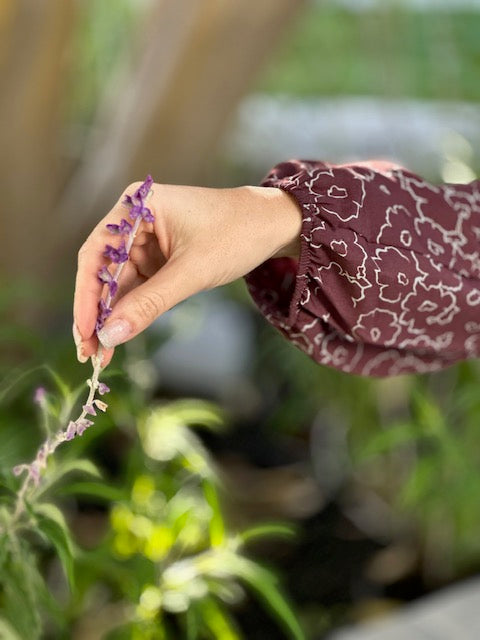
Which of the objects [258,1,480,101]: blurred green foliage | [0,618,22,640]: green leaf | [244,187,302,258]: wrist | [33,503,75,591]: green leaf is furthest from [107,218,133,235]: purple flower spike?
[258,1,480,101]: blurred green foliage

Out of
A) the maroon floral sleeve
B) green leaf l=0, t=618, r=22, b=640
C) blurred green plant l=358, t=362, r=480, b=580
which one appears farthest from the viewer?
blurred green plant l=358, t=362, r=480, b=580

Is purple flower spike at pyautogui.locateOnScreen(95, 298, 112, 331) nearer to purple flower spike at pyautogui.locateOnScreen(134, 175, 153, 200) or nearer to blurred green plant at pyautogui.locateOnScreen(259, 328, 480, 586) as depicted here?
purple flower spike at pyautogui.locateOnScreen(134, 175, 153, 200)

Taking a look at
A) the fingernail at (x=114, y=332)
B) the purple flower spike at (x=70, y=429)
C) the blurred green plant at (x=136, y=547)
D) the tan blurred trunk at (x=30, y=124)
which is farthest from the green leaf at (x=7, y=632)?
the tan blurred trunk at (x=30, y=124)

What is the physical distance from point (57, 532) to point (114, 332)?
26 centimetres

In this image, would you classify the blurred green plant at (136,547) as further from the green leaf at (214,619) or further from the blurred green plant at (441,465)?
the blurred green plant at (441,465)

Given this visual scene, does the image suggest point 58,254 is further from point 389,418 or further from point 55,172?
point 389,418

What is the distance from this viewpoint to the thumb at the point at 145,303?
63 centimetres

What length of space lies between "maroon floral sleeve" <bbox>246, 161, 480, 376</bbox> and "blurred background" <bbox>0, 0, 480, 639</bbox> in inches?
17.3

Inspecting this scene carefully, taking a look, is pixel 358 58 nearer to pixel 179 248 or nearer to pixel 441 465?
pixel 441 465

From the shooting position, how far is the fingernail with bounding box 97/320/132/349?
2.06 ft

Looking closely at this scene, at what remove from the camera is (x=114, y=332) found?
0.63m

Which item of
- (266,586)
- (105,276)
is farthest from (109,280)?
(266,586)

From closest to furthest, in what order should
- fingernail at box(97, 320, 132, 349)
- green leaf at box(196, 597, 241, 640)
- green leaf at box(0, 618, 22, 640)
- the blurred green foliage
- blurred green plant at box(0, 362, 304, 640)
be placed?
fingernail at box(97, 320, 132, 349) < blurred green plant at box(0, 362, 304, 640) < green leaf at box(0, 618, 22, 640) < green leaf at box(196, 597, 241, 640) < the blurred green foliage

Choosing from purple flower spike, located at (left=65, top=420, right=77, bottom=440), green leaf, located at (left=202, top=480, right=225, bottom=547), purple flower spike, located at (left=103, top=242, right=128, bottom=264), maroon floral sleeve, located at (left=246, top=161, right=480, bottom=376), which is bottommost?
green leaf, located at (left=202, top=480, right=225, bottom=547)
